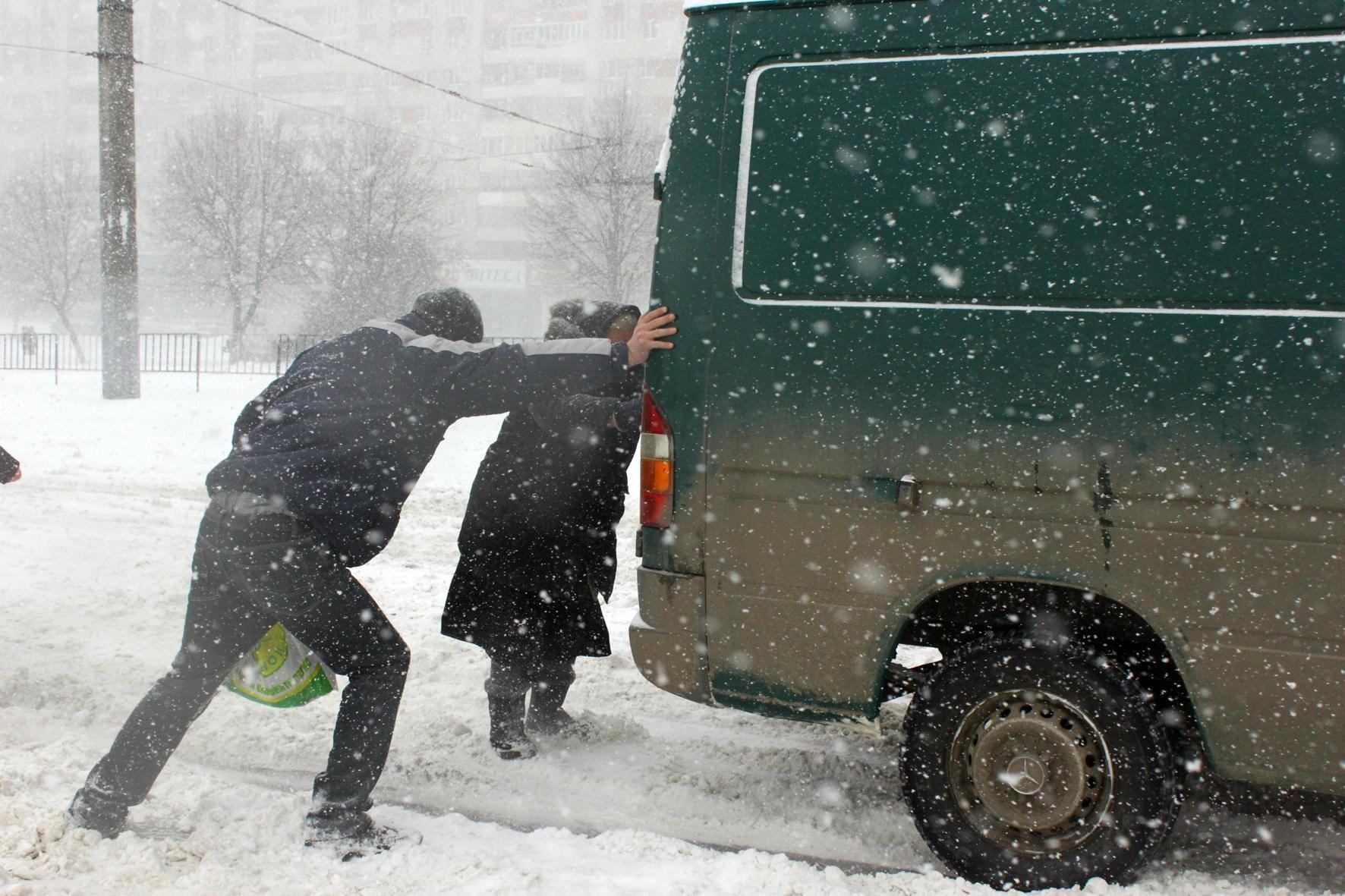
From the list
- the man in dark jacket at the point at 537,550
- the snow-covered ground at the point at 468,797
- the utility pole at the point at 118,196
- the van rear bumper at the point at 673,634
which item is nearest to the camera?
the snow-covered ground at the point at 468,797

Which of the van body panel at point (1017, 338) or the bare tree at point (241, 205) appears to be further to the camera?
the bare tree at point (241, 205)

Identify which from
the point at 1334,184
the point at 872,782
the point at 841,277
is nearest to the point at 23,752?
the point at 872,782

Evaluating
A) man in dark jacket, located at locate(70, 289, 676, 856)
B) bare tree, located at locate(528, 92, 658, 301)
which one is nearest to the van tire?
man in dark jacket, located at locate(70, 289, 676, 856)

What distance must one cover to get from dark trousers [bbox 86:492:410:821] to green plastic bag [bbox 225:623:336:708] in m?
0.20

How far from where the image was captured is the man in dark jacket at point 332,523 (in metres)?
2.97

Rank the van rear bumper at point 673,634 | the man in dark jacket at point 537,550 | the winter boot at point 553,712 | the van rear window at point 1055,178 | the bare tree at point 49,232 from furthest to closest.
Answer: the bare tree at point 49,232
the winter boot at point 553,712
the man in dark jacket at point 537,550
the van rear bumper at point 673,634
the van rear window at point 1055,178

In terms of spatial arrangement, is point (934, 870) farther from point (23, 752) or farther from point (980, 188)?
point (23, 752)

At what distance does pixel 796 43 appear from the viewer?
9.25ft

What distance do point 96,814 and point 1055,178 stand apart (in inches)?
130

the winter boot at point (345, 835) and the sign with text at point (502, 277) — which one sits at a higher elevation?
the sign with text at point (502, 277)

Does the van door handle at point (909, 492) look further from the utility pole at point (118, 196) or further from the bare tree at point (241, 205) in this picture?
the bare tree at point (241, 205)

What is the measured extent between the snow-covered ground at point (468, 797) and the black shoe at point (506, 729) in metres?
0.07

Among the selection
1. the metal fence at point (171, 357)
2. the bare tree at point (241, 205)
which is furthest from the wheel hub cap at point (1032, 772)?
the bare tree at point (241, 205)

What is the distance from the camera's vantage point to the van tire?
9.02 ft
